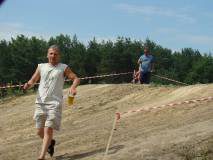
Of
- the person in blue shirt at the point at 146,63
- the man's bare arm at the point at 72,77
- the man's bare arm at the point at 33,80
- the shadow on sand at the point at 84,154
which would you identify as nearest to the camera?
the man's bare arm at the point at 72,77

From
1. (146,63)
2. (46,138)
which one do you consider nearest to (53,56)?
(46,138)

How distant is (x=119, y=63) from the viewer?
9431 centimetres

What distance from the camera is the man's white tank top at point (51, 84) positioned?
→ 8750mm

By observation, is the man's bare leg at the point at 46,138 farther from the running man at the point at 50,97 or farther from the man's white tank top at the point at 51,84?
the man's white tank top at the point at 51,84

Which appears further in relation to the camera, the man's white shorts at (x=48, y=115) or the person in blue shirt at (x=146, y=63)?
the person in blue shirt at (x=146, y=63)

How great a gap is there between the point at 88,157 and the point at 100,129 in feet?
10.9

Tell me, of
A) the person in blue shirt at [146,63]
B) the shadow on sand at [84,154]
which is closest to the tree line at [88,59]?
the person in blue shirt at [146,63]

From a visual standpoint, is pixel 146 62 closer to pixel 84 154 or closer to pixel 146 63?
pixel 146 63

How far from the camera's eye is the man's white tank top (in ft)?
28.7

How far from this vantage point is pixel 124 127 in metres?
12.3

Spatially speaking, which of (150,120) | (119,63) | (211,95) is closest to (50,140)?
(150,120)

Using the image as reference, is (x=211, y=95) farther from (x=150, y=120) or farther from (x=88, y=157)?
(x=88, y=157)

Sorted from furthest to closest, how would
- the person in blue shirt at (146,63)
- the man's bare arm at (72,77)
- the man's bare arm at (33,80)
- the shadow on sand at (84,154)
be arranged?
1. the person in blue shirt at (146,63)
2. the shadow on sand at (84,154)
3. the man's bare arm at (33,80)
4. the man's bare arm at (72,77)

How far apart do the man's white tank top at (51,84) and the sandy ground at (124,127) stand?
3.54ft
